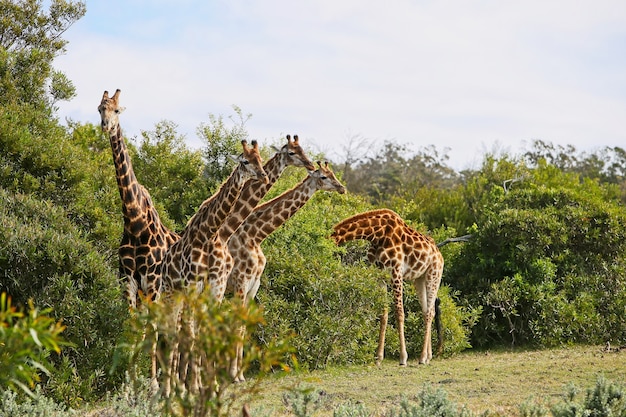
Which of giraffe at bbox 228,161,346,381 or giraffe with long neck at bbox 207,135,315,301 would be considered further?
giraffe at bbox 228,161,346,381

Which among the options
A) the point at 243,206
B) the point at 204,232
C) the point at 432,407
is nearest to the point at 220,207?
the point at 204,232

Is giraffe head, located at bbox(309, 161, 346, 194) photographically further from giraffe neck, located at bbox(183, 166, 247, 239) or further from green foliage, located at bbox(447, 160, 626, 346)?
green foliage, located at bbox(447, 160, 626, 346)

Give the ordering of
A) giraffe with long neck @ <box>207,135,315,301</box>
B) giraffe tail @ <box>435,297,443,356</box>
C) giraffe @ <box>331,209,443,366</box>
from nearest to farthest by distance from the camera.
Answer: giraffe with long neck @ <box>207,135,315,301</box>, giraffe @ <box>331,209,443,366</box>, giraffe tail @ <box>435,297,443,356</box>

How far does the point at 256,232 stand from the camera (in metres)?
10.2

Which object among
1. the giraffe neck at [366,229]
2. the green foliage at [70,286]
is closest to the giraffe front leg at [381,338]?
the giraffe neck at [366,229]

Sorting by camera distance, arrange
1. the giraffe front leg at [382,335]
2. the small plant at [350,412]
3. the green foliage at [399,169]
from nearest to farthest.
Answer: the small plant at [350,412]
the giraffe front leg at [382,335]
the green foliage at [399,169]

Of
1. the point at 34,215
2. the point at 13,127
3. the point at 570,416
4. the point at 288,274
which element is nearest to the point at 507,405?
the point at 570,416

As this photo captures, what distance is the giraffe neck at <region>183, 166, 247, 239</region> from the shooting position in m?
8.78

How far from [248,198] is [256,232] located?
1036 millimetres

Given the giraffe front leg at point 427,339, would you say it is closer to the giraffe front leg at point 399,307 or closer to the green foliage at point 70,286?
the giraffe front leg at point 399,307

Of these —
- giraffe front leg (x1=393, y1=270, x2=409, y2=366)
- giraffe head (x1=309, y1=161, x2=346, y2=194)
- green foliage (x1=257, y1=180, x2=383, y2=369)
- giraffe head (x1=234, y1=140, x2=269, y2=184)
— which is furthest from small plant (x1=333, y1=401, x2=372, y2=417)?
giraffe front leg (x1=393, y1=270, x2=409, y2=366)

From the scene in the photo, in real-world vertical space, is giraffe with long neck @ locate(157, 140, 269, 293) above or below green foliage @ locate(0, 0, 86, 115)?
below

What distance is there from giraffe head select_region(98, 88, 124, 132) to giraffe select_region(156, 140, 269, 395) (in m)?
1.29

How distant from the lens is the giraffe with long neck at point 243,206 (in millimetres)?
8992
